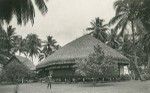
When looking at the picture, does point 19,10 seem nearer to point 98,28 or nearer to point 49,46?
point 98,28

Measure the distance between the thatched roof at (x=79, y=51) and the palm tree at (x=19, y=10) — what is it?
29.7m

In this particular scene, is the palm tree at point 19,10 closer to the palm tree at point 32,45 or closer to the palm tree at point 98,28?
the palm tree at point 98,28

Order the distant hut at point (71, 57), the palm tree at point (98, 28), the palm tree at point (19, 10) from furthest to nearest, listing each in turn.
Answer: the palm tree at point (98, 28) → the distant hut at point (71, 57) → the palm tree at point (19, 10)

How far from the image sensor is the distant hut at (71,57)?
5472cm

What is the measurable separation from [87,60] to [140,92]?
17.2m

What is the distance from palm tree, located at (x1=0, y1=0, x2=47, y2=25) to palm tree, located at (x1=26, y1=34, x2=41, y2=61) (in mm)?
70453

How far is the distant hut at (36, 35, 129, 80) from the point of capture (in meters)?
54.7

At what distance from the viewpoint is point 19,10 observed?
23484 millimetres

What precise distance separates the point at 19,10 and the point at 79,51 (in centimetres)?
3366

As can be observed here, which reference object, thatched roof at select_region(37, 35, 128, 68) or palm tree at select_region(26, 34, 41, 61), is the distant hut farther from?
palm tree at select_region(26, 34, 41, 61)

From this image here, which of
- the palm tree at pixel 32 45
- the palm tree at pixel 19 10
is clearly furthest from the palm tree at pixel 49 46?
the palm tree at pixel 19 10

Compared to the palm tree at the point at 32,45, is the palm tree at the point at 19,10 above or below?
below

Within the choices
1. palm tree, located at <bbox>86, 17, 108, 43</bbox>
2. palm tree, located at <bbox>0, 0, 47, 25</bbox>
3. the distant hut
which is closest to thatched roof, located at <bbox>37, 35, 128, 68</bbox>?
the distant hut

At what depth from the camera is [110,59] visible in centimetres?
4247
